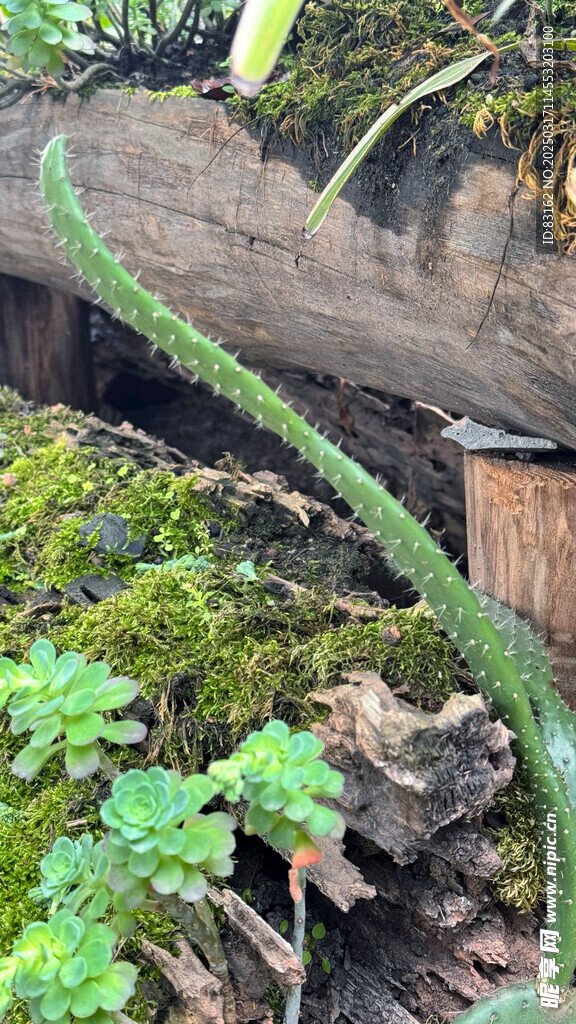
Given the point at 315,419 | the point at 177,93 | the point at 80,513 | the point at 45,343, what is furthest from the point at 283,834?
the point at 45,343

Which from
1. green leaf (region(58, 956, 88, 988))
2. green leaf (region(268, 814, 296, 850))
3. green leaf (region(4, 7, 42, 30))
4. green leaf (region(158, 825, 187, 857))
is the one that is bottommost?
green leaf (region(58, 956, 88, 988))

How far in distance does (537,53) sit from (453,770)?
166 cm

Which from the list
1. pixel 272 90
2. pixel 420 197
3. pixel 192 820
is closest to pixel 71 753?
pixel 192 820

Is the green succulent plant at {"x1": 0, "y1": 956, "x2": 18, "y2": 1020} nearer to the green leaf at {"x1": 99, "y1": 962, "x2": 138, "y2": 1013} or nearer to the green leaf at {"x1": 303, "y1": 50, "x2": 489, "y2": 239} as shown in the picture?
the green leaf at {"x1": 99, "y1": 962, "x2": 138, "y2": 1013}

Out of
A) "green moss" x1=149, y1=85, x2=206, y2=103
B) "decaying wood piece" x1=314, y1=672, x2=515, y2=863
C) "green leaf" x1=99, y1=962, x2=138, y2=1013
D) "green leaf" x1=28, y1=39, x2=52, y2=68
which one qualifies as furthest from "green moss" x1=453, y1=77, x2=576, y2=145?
"green leaf" x1=99, y1=962, x2=138, y2=1013

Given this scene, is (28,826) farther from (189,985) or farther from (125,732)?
(125,732)

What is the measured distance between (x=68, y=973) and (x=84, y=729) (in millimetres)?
367

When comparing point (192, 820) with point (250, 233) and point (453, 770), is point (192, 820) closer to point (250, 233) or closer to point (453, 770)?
point (453, 770)

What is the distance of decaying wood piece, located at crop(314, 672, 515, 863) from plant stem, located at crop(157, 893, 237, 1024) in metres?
0.39

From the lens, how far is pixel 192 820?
3.96 ft

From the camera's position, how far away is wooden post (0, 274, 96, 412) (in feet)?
14.3

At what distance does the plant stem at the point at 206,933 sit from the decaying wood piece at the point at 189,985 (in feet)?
0.08

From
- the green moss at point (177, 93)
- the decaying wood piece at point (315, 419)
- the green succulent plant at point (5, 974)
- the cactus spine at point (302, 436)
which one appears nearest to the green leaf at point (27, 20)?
the green moss at point (177, 93)

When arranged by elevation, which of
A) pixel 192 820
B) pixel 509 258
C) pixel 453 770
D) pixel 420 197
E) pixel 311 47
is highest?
pixel 311 47
